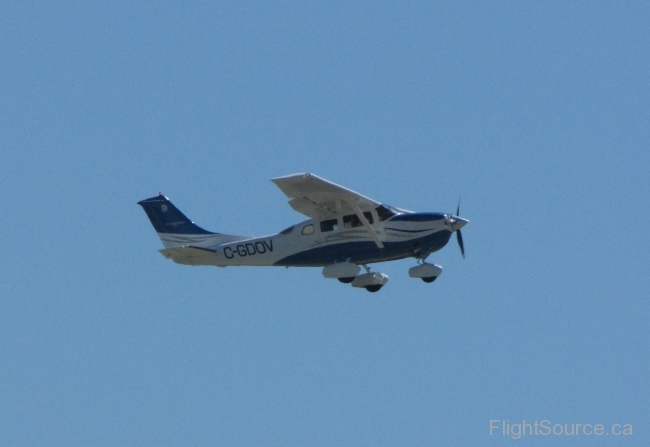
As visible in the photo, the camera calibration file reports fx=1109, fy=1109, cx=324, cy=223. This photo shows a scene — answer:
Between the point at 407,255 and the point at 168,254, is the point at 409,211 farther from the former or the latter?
the point at 168,254

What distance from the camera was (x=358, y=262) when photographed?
2872 cm

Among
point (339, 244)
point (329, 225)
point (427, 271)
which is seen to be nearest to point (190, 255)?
point (329, 225)

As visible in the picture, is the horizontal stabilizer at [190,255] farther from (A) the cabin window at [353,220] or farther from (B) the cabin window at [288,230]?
(A) the cabin window at [353,220]

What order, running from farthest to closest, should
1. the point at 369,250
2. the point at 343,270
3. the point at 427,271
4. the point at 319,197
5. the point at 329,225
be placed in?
the point at 329,225 → the point at 369,250 → the point at 343,270 → the point at 427,271 → the point at 319,197

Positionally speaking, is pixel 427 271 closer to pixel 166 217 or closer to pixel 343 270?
pixel 343 270

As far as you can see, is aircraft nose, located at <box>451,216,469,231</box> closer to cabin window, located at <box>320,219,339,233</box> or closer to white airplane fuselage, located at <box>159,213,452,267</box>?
white airplane fuselage, located at <box>159,213,452,267</box>

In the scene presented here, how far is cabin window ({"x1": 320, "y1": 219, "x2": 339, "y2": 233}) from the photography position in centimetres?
2883

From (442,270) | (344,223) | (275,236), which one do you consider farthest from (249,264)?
(442,270)

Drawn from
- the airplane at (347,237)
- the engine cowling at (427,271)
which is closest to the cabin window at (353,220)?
the airplane at (347,237)

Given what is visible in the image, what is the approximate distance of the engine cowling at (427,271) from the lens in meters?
28.2

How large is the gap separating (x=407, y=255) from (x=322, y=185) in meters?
3.10

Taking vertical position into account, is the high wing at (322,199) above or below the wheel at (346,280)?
above

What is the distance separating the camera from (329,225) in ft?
94.7

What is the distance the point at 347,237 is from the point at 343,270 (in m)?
0.91
